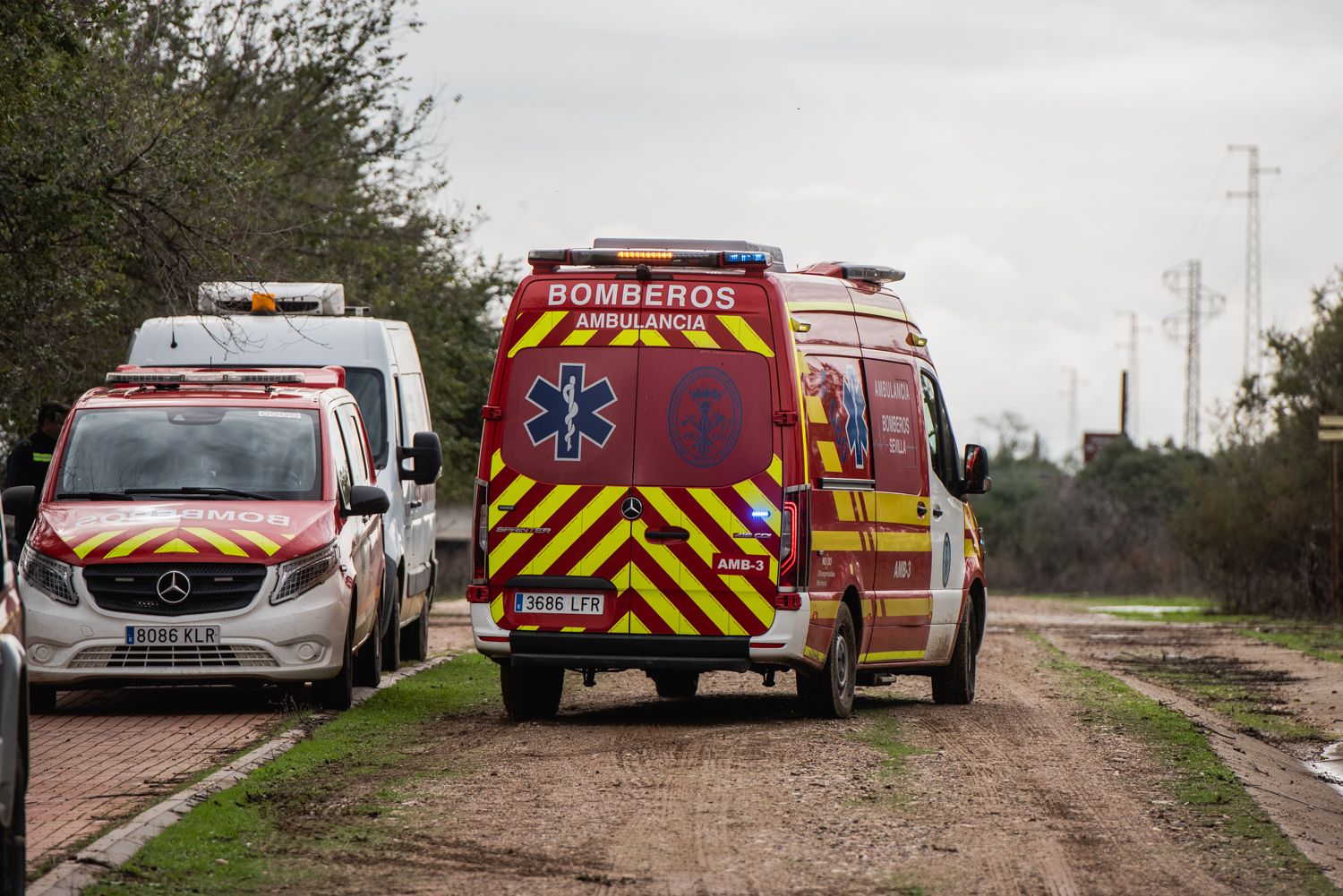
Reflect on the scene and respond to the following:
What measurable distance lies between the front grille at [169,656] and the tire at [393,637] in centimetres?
371

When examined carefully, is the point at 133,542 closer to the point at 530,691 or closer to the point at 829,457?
the point at 530,691

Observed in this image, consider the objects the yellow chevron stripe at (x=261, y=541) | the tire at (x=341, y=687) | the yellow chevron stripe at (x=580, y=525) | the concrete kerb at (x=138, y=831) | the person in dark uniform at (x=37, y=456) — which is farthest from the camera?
the person in dark uniform at (x=37, y=456)

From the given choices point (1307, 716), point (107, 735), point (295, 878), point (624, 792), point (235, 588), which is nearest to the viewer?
point (295, 878)

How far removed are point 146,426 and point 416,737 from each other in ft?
11.1

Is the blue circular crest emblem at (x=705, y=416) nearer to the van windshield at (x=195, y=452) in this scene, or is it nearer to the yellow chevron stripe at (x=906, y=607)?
the yellow chevron stripe at (x=906, y=607)

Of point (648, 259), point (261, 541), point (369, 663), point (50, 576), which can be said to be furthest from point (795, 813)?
point (369, 663)

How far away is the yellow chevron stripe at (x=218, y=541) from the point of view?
43.8 feet

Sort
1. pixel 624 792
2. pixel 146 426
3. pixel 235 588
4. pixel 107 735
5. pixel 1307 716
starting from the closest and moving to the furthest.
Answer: pixel 624 792 → pixel 107 735 → pixel 235 588 → pixel 146 426 → pixel 1307 716

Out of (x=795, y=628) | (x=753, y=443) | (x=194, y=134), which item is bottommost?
(x=795, y=628)

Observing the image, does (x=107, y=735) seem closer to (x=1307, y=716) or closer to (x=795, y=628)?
(x=795, y=628)

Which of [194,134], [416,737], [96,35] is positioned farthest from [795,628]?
[194,134]

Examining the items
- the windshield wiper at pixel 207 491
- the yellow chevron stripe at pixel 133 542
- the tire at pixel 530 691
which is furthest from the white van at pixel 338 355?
the yellow chevron stripe at pixel 133 542

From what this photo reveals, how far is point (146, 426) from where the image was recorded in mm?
14570

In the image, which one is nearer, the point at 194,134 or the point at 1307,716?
the point at 1307,716
